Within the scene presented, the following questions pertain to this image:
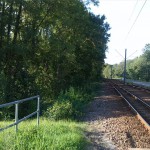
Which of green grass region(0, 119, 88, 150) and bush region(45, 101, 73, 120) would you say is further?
bush region(45, 101, 73, 120)

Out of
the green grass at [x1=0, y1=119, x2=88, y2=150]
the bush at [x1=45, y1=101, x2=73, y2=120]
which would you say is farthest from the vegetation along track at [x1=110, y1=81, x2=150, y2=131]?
the green grass at [x1=0, y1=119, x2=88, y2=150]

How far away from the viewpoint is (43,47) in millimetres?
37281

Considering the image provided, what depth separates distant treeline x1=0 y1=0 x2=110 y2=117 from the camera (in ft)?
106

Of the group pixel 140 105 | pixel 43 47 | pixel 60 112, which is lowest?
pixel 140 105

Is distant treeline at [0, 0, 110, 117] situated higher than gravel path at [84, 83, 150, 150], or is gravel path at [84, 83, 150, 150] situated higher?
distant treeline at [0, 0, 110, 117]

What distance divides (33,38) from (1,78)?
669 cm

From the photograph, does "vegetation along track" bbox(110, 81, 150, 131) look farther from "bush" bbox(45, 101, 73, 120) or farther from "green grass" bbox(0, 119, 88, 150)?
"green grass" bbox(0, 119, 88, 150)

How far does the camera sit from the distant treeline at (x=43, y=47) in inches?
1275

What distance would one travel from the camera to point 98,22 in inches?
1986

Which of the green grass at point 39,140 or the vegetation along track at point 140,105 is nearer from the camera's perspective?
the green grass at point 39,140

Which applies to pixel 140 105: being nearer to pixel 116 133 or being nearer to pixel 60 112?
pixel 60 112

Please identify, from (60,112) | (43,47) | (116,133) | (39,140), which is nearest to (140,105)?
(60,112)

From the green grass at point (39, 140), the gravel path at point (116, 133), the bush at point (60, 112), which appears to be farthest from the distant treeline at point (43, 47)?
the green grass at point (39, 140)

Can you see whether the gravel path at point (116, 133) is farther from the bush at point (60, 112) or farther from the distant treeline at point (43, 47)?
the distant treeline at point (43, 47)
